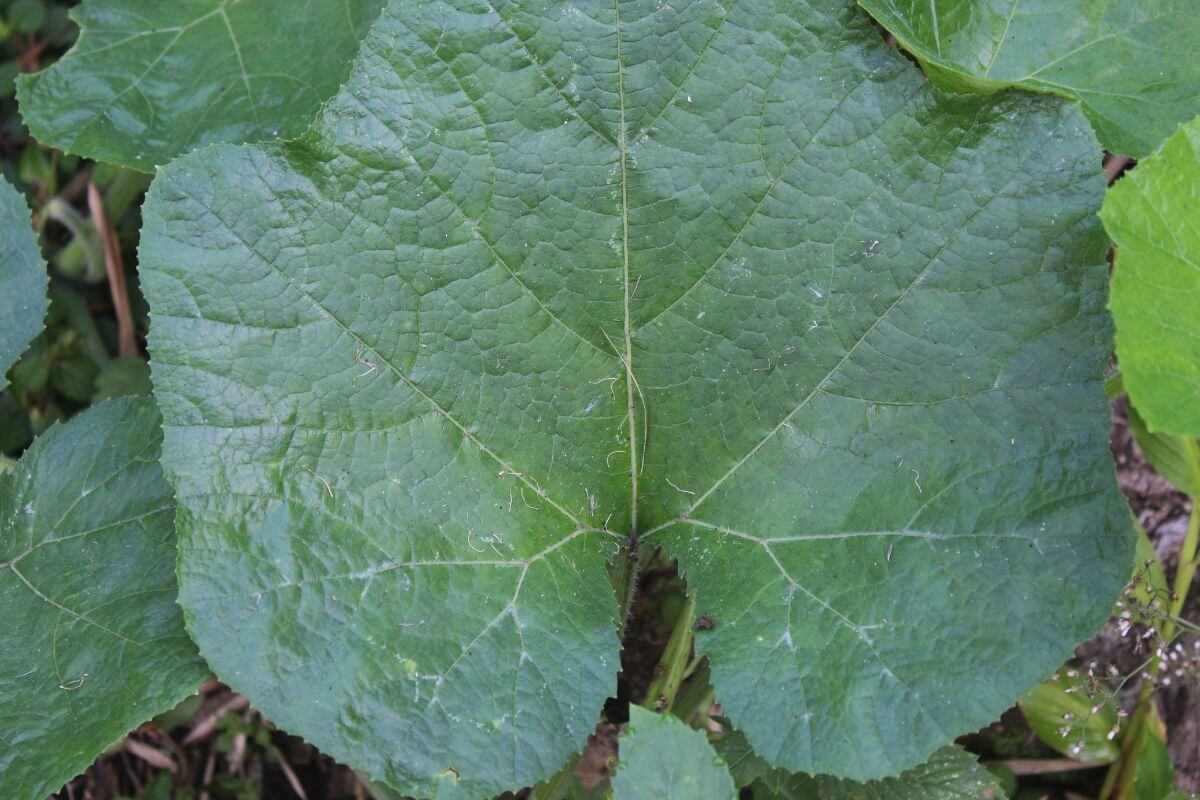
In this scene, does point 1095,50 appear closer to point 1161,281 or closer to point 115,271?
point 1161,281

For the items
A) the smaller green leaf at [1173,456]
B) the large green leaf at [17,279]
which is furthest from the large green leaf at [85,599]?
the smaller green leaf at [1173,456]

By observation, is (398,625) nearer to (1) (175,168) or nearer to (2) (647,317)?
(2) (647,317)

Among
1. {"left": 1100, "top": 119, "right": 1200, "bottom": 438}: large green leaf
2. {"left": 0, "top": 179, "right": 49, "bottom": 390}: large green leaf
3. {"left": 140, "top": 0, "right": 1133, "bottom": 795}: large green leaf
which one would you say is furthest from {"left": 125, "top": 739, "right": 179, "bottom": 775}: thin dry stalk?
{"left": 1100, "top": 119, "right": 1200, "bottom": 438}: large green leaf

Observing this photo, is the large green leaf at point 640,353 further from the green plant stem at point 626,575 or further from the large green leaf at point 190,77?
the large green leaf at point 190,77

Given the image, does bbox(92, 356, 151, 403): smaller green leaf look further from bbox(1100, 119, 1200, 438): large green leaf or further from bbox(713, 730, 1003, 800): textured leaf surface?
bbox(1100, 119, 1200, 438): large green leaf

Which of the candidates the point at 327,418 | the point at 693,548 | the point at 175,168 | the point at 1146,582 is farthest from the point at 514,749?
the point at 1146,582

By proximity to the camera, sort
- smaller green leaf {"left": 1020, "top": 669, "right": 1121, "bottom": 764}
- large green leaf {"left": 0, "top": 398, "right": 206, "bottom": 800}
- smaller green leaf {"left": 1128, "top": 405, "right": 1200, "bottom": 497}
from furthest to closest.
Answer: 1. smaller green leaf {"left": 1020, "top": 669, "right": 1121, "bottom": 764}
2. smaller green leaf {"left": 1128, "top": 405, "right": 1200, "bottom": 497}
3. large green leaf {"left": 0, "top": 398, "right": 206, "bottom": 800}
